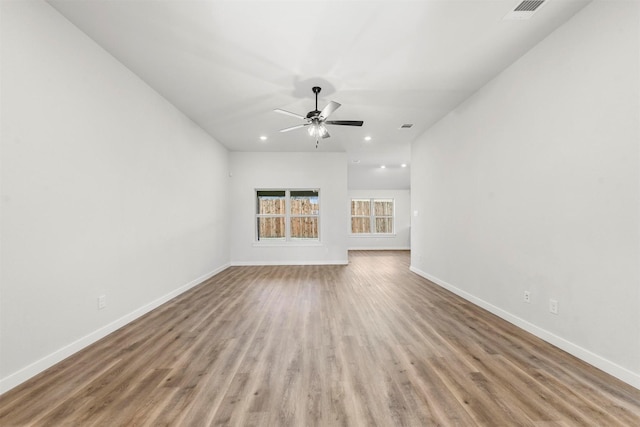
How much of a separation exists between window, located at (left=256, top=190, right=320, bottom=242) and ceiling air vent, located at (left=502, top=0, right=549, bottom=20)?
5.13 m

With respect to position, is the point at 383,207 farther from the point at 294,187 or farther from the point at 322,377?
the point at 322,377

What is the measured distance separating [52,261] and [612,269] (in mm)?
4321

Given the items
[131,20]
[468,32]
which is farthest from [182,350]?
[468,32]

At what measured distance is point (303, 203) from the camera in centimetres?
708

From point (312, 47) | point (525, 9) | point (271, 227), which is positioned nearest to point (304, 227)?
point (271, 227)

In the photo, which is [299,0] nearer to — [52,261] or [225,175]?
[52,261]

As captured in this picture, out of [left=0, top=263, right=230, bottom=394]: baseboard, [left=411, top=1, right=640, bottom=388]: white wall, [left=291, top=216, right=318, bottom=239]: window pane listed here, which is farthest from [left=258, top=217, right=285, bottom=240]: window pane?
[left=411, top=1, right=640, bottom=388]: white wall

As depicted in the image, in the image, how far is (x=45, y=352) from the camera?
2.05 metres

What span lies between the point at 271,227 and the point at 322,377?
17.5 feet

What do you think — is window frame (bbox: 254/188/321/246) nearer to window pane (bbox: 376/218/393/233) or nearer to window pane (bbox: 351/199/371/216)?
window pane (bbox: 351/199/371/216)

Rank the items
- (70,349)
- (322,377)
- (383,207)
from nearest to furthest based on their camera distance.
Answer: (322,377) < (70,349) < (383,207)

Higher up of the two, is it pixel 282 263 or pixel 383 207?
pixel 383 207

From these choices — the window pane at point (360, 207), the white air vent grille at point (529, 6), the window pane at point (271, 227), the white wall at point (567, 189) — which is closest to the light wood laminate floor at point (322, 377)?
the white wall at point (567, 189)

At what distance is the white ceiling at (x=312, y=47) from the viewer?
2.17m
